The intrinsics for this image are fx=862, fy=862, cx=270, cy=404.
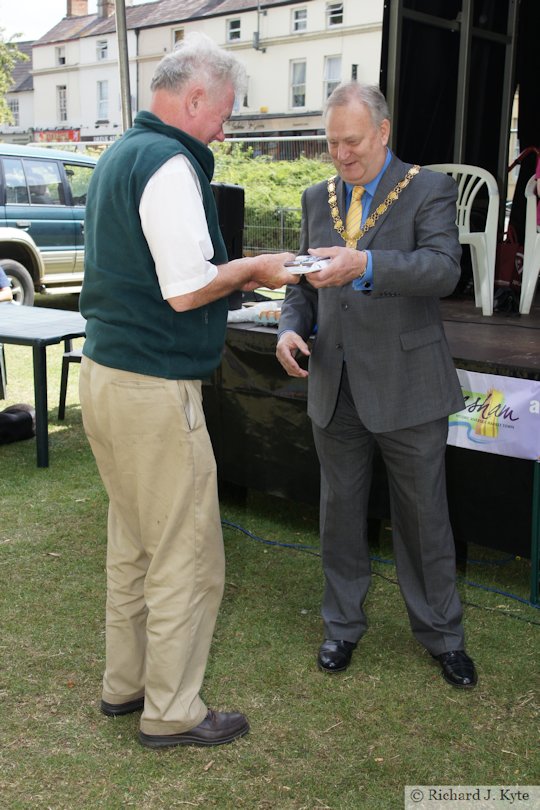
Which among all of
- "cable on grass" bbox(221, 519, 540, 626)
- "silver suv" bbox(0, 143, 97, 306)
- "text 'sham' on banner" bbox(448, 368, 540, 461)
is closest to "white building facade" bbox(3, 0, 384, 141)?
"silver suv" bbox(0, 143, 97, 306)

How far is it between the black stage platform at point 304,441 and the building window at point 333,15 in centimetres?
2684

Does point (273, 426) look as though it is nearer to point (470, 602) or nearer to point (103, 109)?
point (470, 602)

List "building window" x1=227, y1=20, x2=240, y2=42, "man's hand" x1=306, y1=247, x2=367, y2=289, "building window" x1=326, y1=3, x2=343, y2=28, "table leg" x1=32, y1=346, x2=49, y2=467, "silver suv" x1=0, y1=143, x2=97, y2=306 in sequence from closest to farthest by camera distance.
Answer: "man's hand" x1=306, y1=247, x2=367, y2=289 < "table leg" x1=32, y1=346, x2=49, y2=467 < "silver suv" x1=0, y1=143, x2=97, y2=306 < "building window" x1=326, y1=3, x2=343, y2=28 < "building window" x1=227, y1=20, x2=240, y2=42

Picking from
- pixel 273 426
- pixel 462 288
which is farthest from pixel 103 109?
pixel 273 426

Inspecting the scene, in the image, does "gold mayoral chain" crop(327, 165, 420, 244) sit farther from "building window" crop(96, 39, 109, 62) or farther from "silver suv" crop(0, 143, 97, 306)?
"building window" crop(96, 39, 109, 62)

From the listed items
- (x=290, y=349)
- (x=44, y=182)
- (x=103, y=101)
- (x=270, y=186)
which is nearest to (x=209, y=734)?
(x=290, y=349)

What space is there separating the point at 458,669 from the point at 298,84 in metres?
29.6

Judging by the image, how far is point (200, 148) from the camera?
212 cm

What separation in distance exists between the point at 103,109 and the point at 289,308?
3840 cm

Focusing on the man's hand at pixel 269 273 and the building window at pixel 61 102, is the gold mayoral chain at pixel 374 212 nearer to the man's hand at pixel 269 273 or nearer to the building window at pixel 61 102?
the man's hand at pixel 269 273

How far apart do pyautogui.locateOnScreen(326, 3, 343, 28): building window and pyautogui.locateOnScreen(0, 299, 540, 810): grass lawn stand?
2780cm

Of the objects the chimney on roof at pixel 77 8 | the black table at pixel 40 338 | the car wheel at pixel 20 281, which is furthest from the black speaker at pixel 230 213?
the chimney on roof at pixel 77 8

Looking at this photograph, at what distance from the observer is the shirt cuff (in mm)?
2396

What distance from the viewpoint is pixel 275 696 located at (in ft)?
8.91
